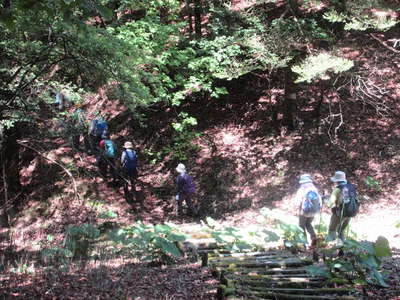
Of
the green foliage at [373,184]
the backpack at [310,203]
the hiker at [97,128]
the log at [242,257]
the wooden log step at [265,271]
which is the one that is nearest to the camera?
the wooden log step at [265,271]

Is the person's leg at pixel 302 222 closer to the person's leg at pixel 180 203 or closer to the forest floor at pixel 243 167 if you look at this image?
the forest floor at pixel 243 167

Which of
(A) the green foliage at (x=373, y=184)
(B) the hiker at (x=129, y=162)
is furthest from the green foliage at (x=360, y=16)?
(B) the hiker at (x=129, y=162)

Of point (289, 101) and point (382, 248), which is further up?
point (289, 101)

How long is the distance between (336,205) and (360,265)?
8.05 feet

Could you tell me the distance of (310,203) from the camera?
25.3ft

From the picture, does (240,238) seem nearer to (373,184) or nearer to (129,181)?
(129,181)

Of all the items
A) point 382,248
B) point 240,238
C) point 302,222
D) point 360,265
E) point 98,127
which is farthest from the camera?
point 98,127

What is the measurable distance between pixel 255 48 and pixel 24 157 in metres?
10.1

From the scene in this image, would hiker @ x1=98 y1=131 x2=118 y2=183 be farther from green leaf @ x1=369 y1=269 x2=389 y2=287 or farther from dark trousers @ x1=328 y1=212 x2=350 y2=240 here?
green leaf @ x1=369 y1=269 x2=389 y2=287

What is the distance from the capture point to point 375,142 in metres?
12.4

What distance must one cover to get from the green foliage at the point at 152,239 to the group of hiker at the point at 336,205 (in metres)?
2.60

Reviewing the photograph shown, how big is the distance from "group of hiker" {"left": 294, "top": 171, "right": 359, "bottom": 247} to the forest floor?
6.57 feet

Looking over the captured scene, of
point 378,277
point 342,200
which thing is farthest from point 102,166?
point 378,277

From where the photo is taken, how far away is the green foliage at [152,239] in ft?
20.3
